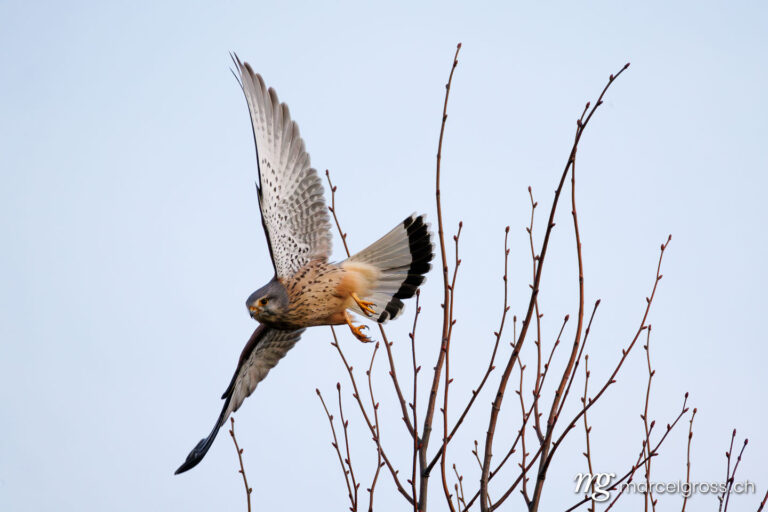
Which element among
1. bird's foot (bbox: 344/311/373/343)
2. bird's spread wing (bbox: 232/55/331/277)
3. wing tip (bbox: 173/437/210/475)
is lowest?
wing tip (bbox: 173/437/210/475)

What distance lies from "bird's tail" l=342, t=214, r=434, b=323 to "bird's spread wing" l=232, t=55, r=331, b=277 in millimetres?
318

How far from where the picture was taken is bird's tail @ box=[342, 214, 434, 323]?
14.4 ft

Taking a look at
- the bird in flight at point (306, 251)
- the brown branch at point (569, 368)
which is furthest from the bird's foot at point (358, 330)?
the brown branch at point (569, 368)

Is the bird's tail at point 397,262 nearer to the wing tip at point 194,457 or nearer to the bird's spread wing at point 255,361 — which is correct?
the bird's spread wing at point 255,361

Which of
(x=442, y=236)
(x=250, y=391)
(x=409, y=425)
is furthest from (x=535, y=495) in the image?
(x=250, y=391)

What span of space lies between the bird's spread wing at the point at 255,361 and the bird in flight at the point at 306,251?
0.71 feet

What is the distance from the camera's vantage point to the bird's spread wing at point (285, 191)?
434 centimetres

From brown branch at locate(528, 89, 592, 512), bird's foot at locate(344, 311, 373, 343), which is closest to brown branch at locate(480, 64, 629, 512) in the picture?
brown branch at locate(528, 89, 592, 512)

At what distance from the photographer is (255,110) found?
4.28 meters

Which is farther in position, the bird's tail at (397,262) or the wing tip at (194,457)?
the bird's tail at (397,262)

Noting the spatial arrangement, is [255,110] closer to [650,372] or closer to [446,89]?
[446,89]

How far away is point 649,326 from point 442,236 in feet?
3.93

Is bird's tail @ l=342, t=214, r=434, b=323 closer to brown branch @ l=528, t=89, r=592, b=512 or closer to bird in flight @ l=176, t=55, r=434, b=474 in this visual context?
bird in flight @ l=176, t=55, r=434, b=474

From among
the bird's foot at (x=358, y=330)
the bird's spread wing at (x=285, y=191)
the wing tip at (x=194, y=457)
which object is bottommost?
the wing tip at (x=194, y=457)
